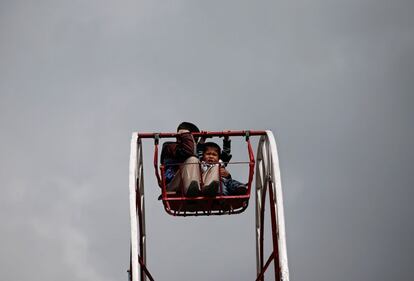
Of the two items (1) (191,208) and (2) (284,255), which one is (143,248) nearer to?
(1) (191,208)

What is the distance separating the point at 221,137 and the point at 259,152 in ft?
2.84

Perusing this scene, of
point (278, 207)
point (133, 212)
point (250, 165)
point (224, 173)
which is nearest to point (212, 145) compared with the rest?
point (224, 173)

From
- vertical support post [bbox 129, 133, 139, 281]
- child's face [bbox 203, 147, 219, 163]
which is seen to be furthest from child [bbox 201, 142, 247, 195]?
vertical support post [bbox 129, 133, 139, 281]

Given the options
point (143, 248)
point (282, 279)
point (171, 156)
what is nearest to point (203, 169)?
→ point (171, 156)

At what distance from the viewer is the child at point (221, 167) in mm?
15172

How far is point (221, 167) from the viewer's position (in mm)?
15734

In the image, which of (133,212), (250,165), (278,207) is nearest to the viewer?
(133,212)

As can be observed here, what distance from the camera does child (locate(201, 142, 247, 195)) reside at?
49.8 feet

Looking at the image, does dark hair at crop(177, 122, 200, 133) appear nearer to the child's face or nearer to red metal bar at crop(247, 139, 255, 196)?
the child's face

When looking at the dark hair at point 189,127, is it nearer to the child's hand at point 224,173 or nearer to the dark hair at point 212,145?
the dark hair at point 212,145

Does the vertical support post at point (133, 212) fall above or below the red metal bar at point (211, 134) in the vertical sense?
below

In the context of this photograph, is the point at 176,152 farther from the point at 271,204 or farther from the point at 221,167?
the point at 271,204

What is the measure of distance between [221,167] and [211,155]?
36cm

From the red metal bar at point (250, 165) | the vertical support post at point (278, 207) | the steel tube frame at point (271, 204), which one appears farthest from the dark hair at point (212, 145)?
the vertical support post at point (278, 207)
